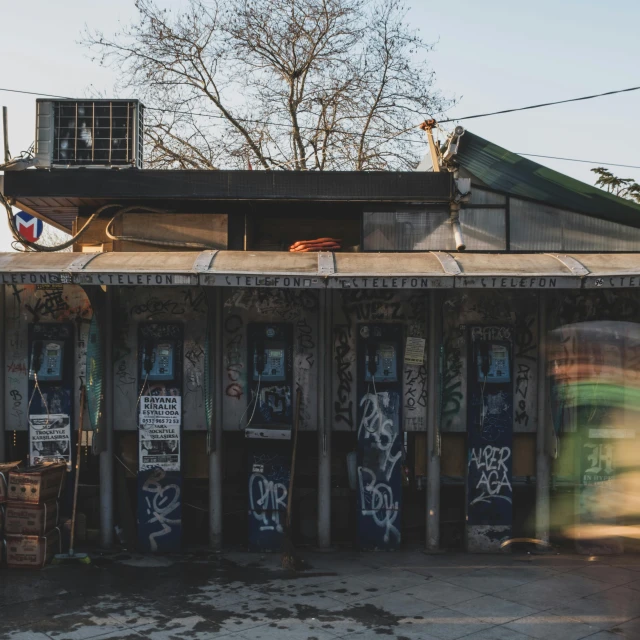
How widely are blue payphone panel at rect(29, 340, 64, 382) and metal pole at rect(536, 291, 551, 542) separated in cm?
521

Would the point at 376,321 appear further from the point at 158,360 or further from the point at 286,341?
the point at 158,360

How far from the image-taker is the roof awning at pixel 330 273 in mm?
7746

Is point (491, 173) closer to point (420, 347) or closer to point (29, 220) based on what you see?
point (420, 347)

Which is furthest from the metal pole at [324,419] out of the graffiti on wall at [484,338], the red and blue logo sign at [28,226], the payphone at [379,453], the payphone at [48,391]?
the red and blue logo sign at [28,226]

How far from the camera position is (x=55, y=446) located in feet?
28.9

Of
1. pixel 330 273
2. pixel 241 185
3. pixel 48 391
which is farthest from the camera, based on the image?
pixel 241 185

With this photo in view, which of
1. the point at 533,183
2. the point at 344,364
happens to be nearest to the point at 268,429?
the point at 344,364

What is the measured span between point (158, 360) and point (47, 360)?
121cm

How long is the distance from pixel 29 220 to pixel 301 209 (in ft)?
25.5

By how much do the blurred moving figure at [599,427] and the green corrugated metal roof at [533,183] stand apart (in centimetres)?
174

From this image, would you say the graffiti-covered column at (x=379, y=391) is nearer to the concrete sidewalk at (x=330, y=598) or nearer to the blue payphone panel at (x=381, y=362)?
the blue payphone panel at (x=381, y=362)

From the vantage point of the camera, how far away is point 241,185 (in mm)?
9406

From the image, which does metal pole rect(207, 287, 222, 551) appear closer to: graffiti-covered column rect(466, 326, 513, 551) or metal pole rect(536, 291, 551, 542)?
graffiti-covered column rect(466, 326, 513, 551)

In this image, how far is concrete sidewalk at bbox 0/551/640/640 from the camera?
634cm
